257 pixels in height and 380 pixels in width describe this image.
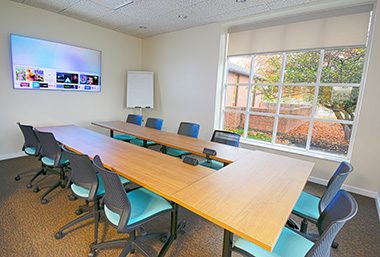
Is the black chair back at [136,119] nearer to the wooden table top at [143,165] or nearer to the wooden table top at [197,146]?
the wooden table top at [197,146]

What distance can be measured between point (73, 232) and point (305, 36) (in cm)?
456

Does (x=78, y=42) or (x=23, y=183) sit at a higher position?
(x=78, y=42)

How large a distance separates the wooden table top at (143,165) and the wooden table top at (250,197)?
0.44ft

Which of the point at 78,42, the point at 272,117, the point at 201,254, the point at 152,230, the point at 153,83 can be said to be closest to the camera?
the point at 201,254

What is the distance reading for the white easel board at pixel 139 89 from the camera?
5629mm

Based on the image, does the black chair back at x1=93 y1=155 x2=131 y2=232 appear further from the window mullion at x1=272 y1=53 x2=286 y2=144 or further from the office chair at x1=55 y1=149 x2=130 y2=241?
the window mullion at x1=272 y1=53 x2=286 y2=144

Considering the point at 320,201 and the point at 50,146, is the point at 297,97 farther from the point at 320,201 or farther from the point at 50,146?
the point at 50,146

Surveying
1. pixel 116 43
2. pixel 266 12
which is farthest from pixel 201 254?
pixel 116 43

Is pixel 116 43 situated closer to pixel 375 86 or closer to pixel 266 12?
pixel 266 12

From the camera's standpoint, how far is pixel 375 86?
3.03m

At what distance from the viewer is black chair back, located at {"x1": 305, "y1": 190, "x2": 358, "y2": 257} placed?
3.26ft

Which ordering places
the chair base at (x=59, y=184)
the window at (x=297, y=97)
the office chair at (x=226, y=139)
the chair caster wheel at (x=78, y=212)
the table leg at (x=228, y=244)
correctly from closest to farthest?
the table leg at (x=228, y=244) → the chair caster wheel at (x=78, y=212) → the chair base at (x=59, y=184) → the office chair at (x=226, y=139) → the window at (x=297, y=97)

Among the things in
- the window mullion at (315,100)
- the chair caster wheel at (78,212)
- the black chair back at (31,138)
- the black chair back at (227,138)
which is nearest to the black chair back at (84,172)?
the chair caster wheel at (78,212)

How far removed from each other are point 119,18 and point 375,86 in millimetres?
4940
